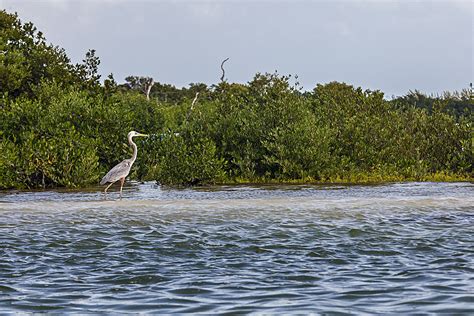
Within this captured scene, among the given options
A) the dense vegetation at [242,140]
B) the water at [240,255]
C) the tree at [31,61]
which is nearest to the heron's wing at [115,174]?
the water at [240,255]

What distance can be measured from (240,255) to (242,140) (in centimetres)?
1448

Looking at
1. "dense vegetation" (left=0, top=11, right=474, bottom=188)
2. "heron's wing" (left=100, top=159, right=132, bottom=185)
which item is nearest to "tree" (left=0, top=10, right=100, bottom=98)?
"dense vegetation" (left=0, top=11, right=474, bottom=188)

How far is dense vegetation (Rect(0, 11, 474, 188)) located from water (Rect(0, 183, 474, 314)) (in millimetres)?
4627

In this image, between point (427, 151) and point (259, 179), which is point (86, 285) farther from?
point (427, 151)

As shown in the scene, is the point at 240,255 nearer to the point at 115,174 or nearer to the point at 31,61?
the point at 115,174

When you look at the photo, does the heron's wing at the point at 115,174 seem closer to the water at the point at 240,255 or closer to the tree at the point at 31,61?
the water at the point at 240,255

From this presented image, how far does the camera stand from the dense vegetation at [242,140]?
23.1m

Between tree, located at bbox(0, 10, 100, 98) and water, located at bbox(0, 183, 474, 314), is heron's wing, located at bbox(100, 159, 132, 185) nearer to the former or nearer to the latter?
water, located at bbox(0, 183, 474, 314)

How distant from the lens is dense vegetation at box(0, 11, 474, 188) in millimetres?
23062

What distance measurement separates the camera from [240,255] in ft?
34.2

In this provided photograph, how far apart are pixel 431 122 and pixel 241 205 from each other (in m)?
12.5

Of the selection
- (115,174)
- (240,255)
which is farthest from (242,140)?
(240,255)

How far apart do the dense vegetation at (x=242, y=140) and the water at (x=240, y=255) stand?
4627 millimetres

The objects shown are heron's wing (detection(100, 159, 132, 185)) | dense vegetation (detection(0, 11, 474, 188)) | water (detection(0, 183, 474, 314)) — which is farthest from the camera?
dense vegetation (detection(0, 11, 474, 188))
